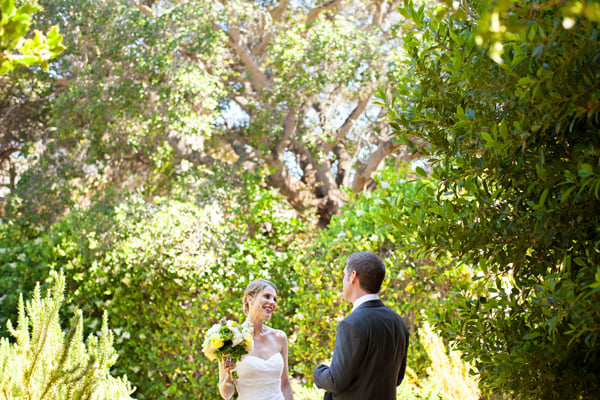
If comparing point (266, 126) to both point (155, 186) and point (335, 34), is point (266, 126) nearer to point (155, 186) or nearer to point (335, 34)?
point (335, 34)

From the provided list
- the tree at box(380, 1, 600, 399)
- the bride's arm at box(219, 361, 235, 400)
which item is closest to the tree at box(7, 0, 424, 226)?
the bride's arm at box(219, 361, 235, 400)

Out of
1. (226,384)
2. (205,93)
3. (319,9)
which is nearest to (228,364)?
(226,384)

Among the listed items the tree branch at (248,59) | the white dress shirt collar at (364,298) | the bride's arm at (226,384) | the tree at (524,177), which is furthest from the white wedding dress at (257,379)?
the tree branch at (248,59)

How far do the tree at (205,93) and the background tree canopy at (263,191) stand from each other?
0.04m

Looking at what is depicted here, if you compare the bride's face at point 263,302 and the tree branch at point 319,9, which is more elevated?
the tree branch at point 319,9

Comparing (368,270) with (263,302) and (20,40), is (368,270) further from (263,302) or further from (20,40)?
(20,40)

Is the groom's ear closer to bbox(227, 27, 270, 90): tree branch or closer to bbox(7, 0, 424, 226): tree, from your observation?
bbox(7, 0, 424, 226): tree

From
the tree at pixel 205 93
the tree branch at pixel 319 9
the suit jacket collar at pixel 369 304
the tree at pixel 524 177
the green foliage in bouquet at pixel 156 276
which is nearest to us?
the tree at pixel 524 177

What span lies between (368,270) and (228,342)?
3.68ft

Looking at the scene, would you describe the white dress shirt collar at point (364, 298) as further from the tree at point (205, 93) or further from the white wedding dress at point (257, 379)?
the tree at point (205, 93)

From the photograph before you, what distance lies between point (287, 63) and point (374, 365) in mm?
6907

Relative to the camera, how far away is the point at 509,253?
7.90ft

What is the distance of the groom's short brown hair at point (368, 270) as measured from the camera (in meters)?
3.23

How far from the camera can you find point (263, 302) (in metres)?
4.28
